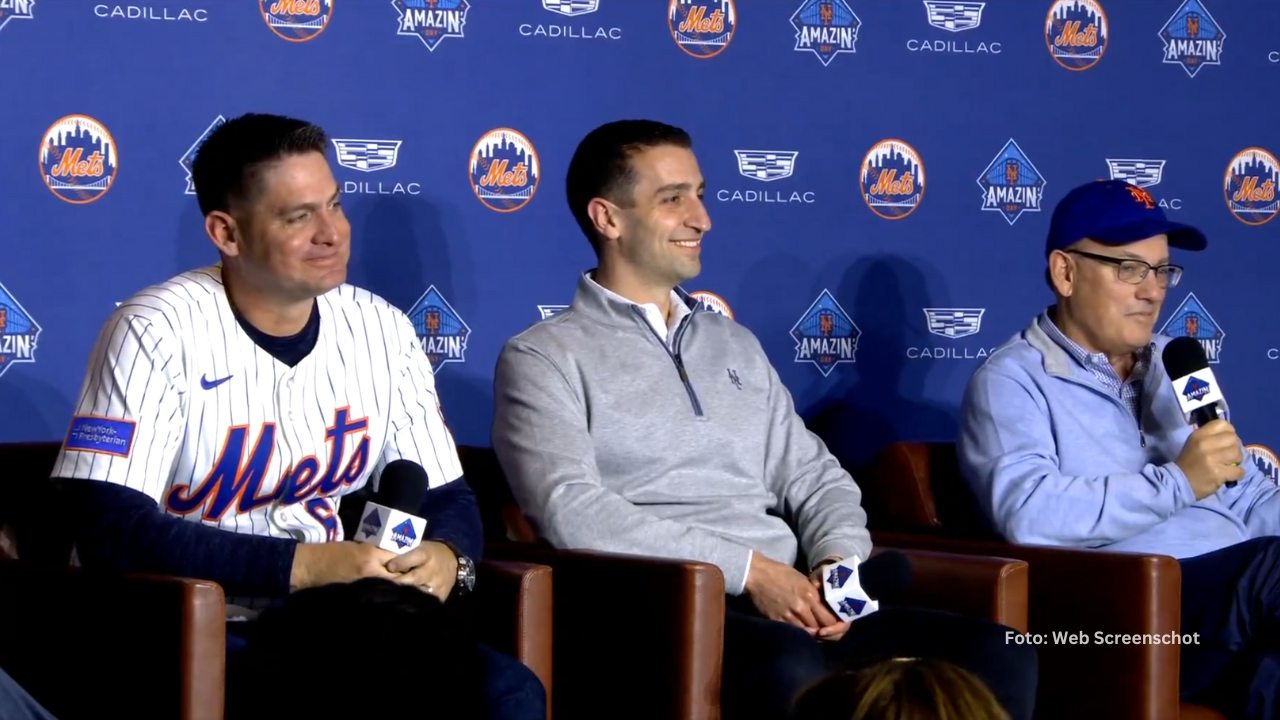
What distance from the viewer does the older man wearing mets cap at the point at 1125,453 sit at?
3.24 metres

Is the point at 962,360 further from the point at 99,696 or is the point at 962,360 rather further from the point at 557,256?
the point at 99,696

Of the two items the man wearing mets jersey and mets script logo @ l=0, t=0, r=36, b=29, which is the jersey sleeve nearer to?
the man wearing mets jersey

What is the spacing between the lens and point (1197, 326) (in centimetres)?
460

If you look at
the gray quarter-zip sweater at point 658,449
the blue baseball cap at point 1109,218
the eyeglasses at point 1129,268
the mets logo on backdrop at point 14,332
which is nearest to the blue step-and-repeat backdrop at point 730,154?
the mets logo on backdrop at point 14,332

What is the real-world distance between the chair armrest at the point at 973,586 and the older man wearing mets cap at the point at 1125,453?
30 cm

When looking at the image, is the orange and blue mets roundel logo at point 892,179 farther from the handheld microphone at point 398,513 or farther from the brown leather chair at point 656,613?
the handheld microphone at point 398,513

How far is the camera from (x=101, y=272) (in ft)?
11.5

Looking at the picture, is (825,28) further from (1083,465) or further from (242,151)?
(242,151)

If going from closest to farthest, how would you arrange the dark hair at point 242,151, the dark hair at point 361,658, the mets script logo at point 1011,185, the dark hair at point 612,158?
the dark hair at point 361,658 → the dark hair at point 242,151 → the dark hair at point 612,158 → the mets script logo at point 1011,185

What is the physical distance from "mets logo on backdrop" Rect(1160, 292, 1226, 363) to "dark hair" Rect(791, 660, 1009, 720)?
11.1ft

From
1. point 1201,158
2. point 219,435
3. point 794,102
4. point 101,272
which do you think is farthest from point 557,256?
point 1201,158

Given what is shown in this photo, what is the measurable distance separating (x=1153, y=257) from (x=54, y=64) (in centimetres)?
240

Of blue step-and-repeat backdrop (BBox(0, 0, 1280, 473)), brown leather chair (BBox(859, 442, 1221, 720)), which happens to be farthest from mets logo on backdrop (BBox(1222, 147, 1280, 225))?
brown leather chair (BBox(859, 442, 1221, 720))

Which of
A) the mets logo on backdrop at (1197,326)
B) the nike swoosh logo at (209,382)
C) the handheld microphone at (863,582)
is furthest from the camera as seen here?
the mets logo on backdrop at (1197,326)
